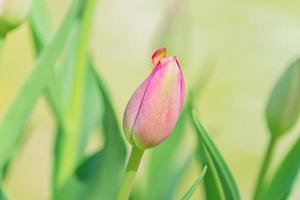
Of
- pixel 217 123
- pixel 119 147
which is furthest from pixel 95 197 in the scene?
pixel 217 123

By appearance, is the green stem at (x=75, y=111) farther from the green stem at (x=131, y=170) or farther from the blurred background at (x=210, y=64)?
the blurred background at (x=210, y=64)

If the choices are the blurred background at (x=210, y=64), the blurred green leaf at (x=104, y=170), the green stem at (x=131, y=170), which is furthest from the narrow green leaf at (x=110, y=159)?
the blurred background at (x=210, y=64)

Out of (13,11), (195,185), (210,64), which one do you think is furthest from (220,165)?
(210,64)

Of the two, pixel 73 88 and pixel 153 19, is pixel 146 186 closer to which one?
pixel 73 88

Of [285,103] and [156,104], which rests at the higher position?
[156,104]

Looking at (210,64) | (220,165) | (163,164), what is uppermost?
(220,165)

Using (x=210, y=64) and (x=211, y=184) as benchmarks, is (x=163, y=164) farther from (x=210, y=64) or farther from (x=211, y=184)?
(x=210, y=64)
